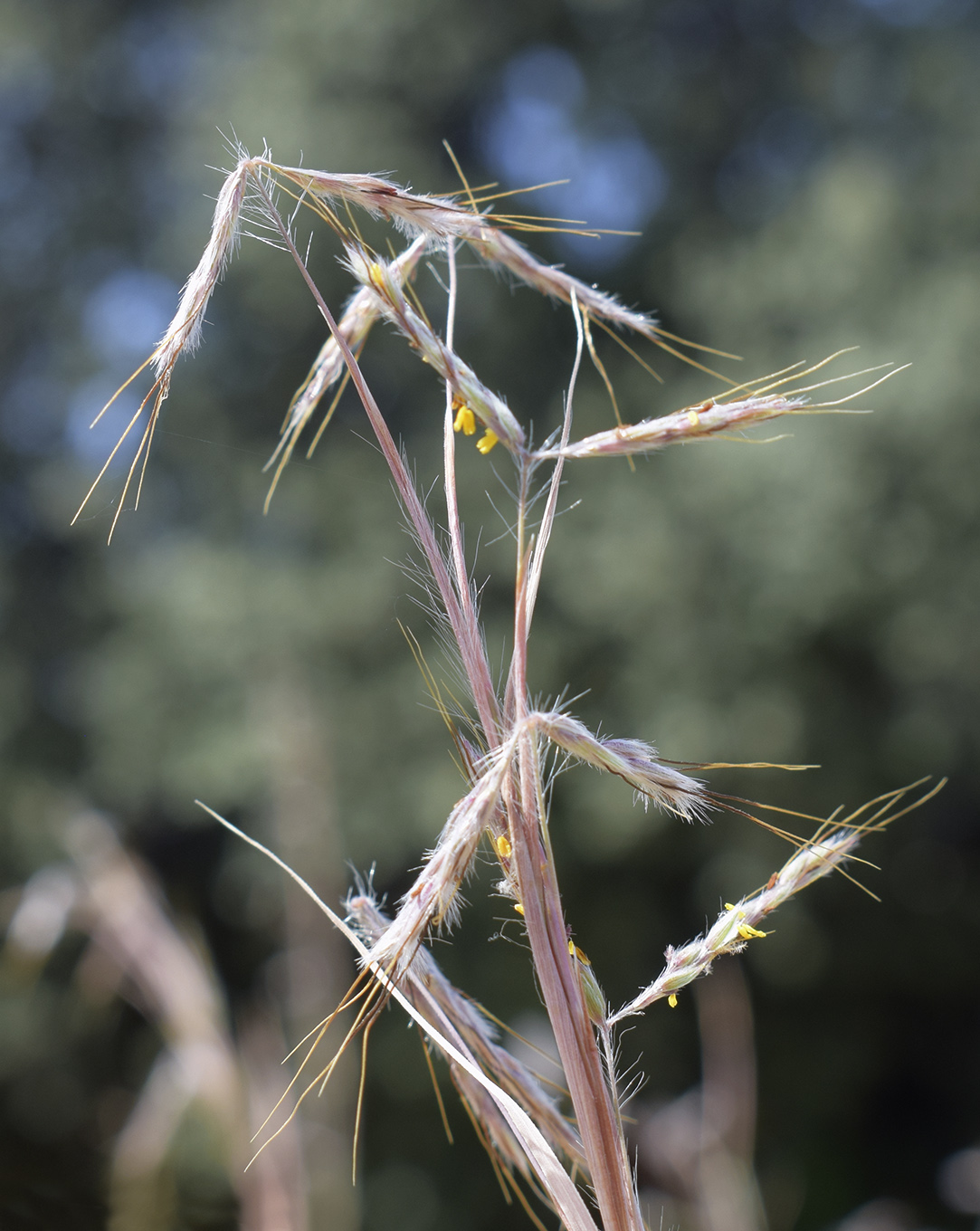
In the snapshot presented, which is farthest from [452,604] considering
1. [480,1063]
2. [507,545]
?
[507,545]

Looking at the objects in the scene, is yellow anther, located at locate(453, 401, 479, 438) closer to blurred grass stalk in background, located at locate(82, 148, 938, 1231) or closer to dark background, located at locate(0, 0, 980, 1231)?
blurred grass stalk in background, located at locate(82, 148, 938, 1231)

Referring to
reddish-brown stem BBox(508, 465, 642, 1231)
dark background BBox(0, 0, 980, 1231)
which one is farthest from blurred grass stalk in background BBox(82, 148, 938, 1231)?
dark background BBox(0, 0, 980, 1231)

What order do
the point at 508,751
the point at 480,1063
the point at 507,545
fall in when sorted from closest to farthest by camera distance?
the point at 508,751
the point at 480,1063
the point at 507,545

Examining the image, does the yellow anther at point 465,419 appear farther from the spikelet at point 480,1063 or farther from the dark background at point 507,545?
the dark background at point 507,545

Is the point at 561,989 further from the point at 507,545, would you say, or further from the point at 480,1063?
the point at 507,545

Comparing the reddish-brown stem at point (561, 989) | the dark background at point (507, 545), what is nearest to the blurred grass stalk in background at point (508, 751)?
the reddish-brown stem at point (561, 989)
